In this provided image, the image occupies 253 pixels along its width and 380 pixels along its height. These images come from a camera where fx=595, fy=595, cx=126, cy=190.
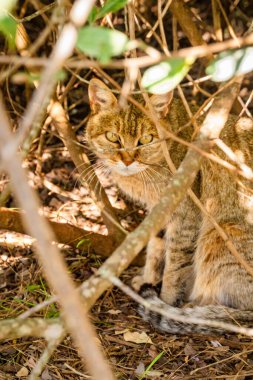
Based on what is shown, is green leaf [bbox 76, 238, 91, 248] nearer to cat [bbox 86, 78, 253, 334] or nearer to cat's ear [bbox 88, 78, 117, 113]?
cat [bbox 86, 78, 253, 334]

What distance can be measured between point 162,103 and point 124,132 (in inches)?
13.6

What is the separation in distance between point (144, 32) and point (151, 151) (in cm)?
216

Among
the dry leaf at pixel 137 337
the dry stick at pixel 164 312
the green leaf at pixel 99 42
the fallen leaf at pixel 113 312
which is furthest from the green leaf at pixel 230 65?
the fallen leaf at pixel 113 312

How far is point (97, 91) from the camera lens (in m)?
4.22

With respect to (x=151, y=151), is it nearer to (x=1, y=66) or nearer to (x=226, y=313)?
(x=226, y=313)

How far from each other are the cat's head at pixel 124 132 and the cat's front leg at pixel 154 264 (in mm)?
721

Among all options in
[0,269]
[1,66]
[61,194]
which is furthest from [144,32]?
Result: [0,269]

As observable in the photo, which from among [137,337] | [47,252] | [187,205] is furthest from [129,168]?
[47,252]

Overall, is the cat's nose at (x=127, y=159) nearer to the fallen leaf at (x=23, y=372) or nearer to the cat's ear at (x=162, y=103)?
the cat's ear at (x=162, y=103)

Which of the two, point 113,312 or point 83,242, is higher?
point 83,242

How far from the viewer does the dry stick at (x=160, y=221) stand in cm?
193

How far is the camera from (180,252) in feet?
14.4

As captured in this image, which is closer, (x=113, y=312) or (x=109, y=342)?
(x=109, y=342)

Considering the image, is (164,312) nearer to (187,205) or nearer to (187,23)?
(187,205)
